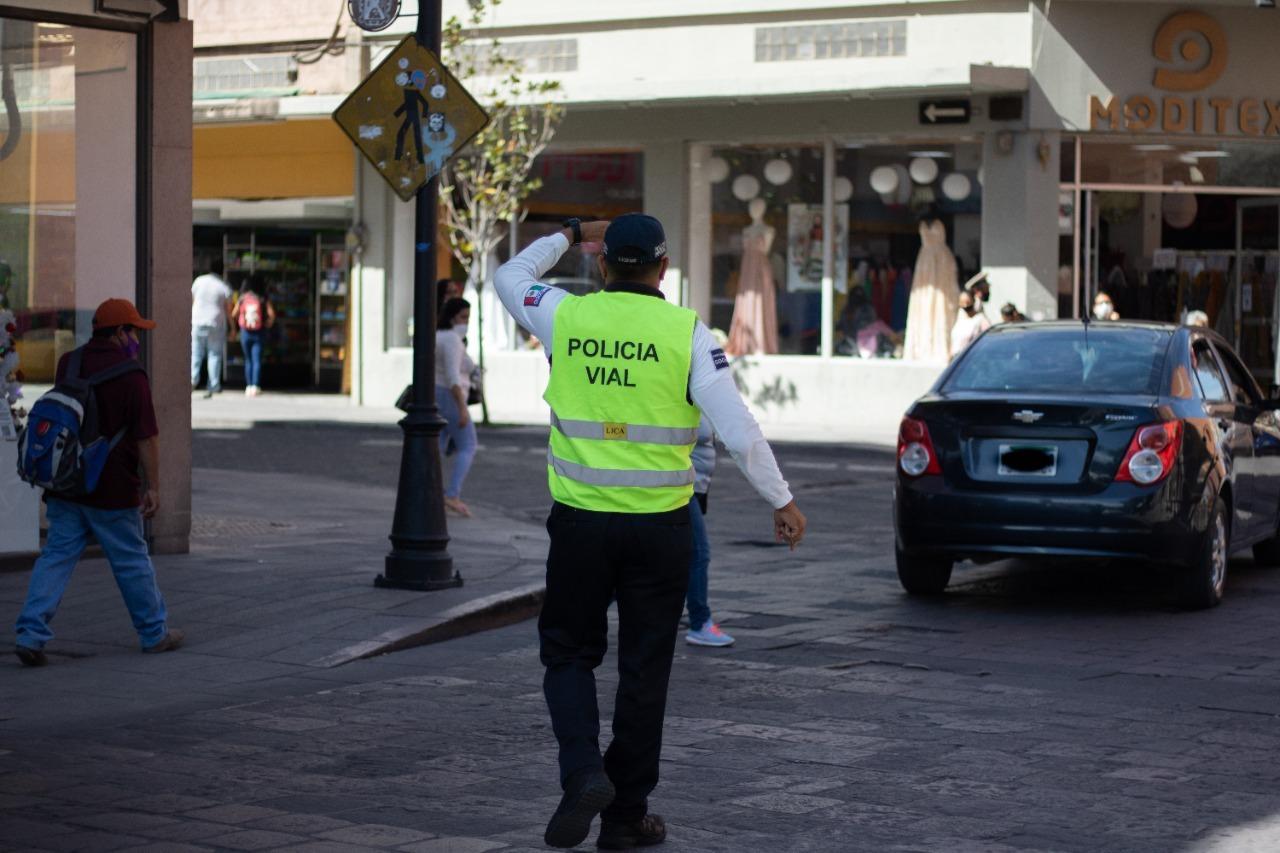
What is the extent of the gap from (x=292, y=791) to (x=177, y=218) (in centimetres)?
636

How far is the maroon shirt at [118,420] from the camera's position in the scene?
9203 millimetres

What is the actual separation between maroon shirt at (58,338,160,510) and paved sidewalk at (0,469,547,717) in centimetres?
76

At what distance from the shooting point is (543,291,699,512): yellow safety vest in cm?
593

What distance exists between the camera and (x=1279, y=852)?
5.92 metres

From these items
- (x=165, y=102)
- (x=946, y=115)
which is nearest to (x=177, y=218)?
(x=165, y=102)

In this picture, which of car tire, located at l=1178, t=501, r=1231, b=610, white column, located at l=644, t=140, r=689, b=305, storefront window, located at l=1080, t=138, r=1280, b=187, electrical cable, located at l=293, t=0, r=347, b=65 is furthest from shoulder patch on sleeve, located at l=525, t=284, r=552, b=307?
electrical cable, located at l=293, t=0, r=347, b=65

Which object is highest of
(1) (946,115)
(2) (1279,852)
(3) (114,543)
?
(1) (946,115)

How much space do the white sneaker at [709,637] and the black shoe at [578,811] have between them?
4.17m

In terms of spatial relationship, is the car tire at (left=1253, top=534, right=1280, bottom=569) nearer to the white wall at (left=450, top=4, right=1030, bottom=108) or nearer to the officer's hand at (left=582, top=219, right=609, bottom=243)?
the officer's hand at (left=582, top=219, right=609, bottom=243)

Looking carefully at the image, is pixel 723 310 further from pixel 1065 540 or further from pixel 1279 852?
pixel 1279 852

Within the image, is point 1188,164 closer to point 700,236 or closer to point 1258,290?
point 1258,290

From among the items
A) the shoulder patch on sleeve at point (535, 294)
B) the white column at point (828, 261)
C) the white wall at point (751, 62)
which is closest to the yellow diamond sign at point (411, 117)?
the shoulder patch on sleeve at point (535, 294)

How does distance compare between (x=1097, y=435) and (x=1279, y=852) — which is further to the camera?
(x=1097, y=435)

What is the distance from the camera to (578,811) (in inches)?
222
